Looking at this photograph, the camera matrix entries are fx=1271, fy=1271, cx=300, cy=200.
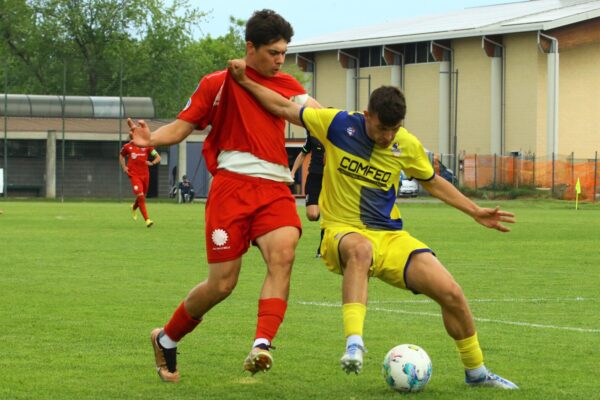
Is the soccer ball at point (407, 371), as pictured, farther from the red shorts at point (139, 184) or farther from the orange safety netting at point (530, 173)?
the orange safety netting at point (530, 173)

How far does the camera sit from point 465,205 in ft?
25.9

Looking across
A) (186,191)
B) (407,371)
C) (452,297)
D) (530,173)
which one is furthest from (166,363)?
(530,173)

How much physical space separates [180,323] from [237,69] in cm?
164

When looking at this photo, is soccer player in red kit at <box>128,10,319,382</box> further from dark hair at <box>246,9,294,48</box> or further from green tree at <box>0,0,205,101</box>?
green tree at <box>0,0,205,101</box>

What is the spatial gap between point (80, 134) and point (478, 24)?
22355 millimetres

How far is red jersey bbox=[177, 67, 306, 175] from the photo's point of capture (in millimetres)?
7887

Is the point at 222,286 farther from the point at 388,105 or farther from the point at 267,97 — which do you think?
the point at 388,105

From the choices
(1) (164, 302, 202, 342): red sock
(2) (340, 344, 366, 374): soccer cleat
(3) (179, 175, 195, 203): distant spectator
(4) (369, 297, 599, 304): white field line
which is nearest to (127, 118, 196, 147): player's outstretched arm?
(1) (164, 302, 202, 342): red sock

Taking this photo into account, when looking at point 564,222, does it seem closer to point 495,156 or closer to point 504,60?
point 495,156

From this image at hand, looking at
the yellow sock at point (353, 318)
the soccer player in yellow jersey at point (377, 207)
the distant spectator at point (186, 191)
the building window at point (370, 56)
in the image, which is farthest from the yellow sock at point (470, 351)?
the building window at point (370, 56)

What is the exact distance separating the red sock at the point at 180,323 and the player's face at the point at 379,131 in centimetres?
161

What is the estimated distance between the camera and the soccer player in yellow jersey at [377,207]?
750 cm

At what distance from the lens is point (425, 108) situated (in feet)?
232

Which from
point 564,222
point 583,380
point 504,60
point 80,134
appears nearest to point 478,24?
point 504,60
